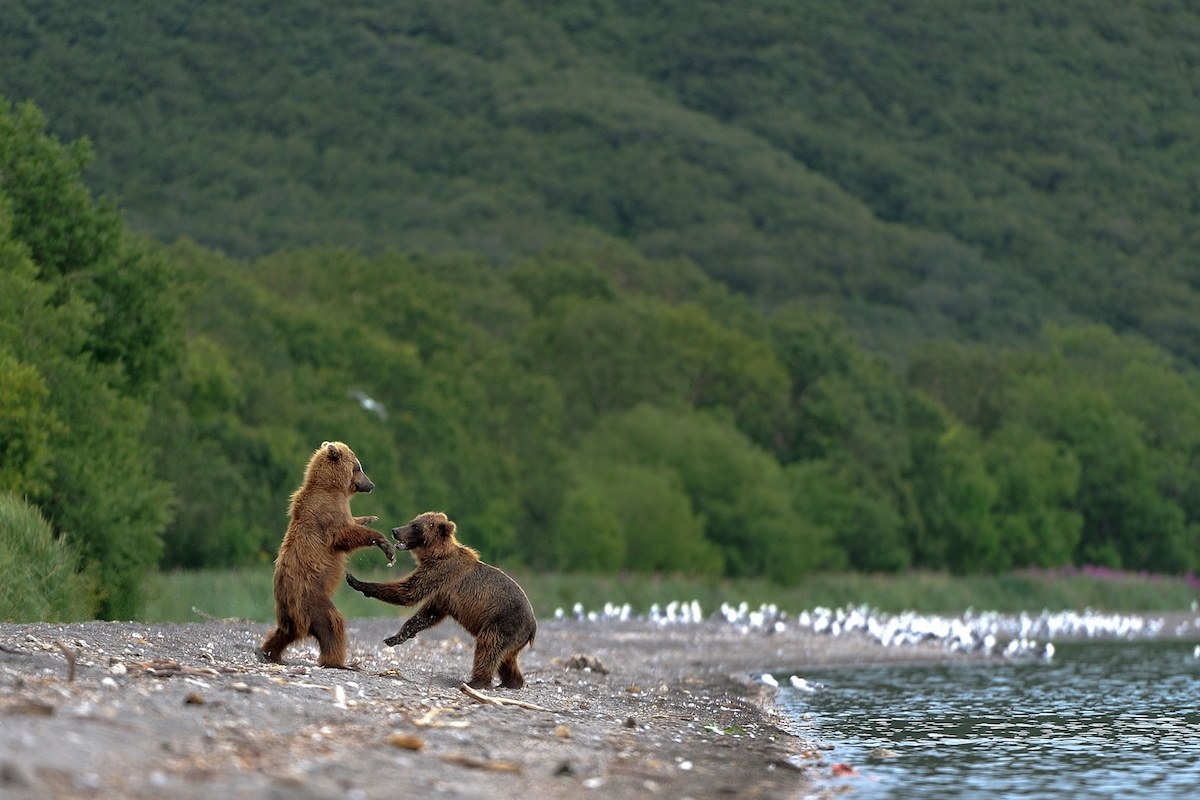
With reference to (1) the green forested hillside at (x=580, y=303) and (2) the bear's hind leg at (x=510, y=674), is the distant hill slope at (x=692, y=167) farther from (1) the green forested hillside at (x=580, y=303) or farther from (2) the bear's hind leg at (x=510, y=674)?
(2) the bear's hind leg at (x=510, y=674)

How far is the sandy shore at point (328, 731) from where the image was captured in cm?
981

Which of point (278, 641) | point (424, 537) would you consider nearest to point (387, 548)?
point (424, 537)

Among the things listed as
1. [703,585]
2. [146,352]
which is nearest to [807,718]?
[146,352]

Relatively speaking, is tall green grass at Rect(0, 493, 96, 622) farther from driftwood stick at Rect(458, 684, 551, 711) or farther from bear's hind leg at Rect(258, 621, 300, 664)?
driftwood stick at Rect(458, 684, 551, 711)

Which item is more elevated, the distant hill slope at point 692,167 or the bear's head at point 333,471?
the distant hill slope at point 692,167

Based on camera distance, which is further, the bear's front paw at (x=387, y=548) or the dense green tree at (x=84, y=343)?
the dense green tree at (x=84, y=343)

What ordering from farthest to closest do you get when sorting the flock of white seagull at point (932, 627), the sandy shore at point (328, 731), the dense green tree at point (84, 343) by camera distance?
the flock of white seagull at point (932, 627), the dense green tree at point (84, 343), the sandy shore at point (328, 731)

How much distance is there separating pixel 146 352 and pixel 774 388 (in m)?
57.9

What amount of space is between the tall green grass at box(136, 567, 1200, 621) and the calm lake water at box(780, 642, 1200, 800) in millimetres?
9591

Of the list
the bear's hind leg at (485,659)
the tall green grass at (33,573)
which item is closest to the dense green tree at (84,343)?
the tall green grass at (33,573)

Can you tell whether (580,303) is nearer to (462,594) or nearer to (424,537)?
(424,537)

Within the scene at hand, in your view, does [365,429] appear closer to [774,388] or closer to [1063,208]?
[774,388]

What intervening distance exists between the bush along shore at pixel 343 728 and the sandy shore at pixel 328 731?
0.02 meters

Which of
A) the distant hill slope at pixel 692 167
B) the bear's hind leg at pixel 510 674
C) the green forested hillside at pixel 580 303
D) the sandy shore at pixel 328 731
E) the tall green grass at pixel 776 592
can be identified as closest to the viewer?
the sandy shore at pixel 328 731
